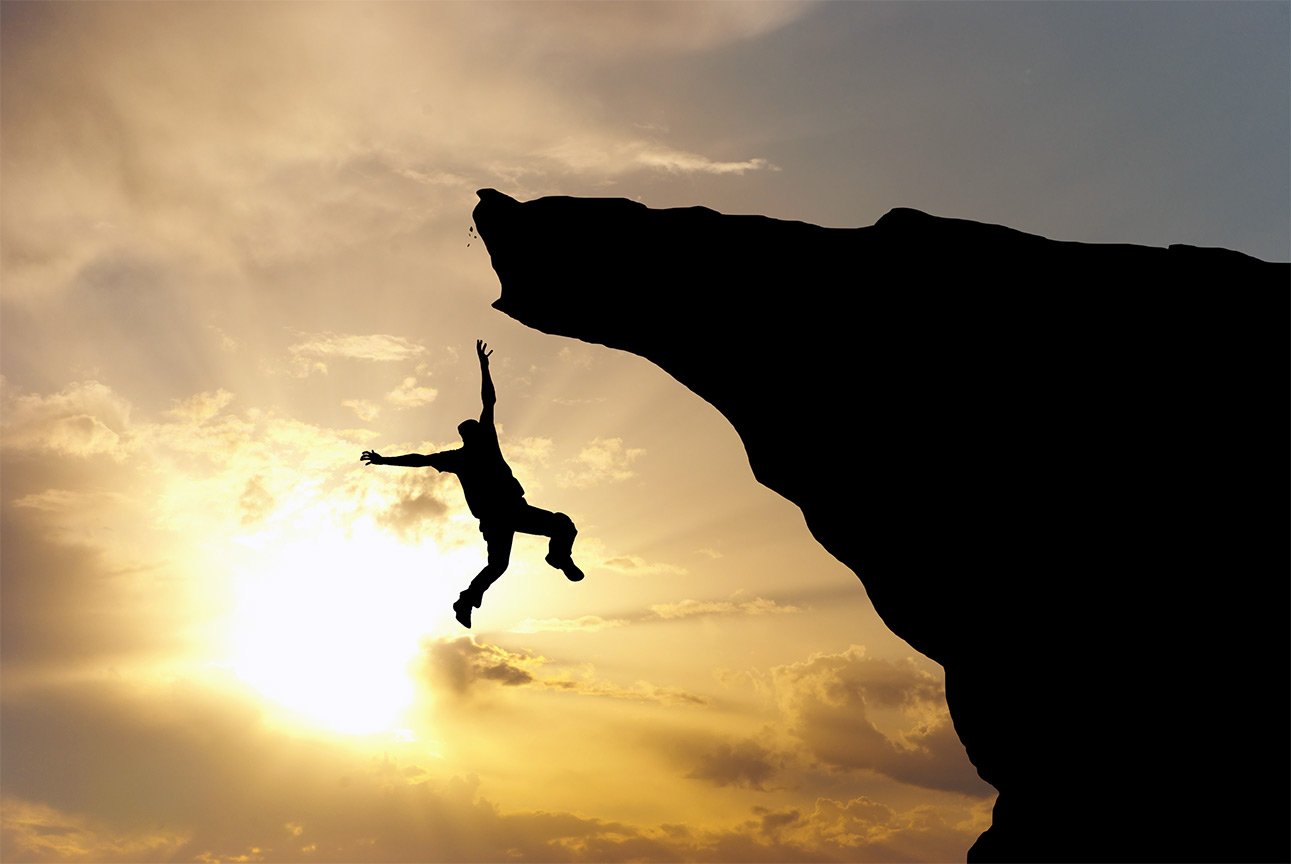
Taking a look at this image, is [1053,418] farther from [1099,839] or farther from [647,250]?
[647,250]

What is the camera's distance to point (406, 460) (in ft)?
41.4

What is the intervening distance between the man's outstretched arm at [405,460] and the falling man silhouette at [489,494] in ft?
0.05

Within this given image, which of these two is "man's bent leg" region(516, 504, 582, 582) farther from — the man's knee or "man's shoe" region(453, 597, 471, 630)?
"man's shoe" region(453, 597, 471, 630)

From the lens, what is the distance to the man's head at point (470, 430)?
42.7 ft

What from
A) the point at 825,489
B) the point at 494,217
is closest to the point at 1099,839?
the point at 825,489

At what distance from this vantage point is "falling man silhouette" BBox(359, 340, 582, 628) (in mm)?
12977

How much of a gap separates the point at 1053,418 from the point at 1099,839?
4.47 meters

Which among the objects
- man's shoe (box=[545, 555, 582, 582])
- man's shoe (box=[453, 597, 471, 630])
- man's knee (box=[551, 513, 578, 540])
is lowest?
man's shoe (box=[453, 597, 471, 630])

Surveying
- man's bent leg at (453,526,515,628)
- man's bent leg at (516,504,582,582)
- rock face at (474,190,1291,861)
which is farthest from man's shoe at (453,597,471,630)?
rock face at (474,190,1291,861)

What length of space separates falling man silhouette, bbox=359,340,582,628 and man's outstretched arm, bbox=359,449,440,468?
0.05 feet

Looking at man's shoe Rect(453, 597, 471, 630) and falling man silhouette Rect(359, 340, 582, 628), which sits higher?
falling man silhouette Rect(359, 340, 582, 628)

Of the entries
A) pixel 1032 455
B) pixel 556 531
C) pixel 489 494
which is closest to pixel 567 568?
pixel 556 531

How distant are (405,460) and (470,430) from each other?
97 centimetres

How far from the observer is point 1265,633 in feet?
30.0
